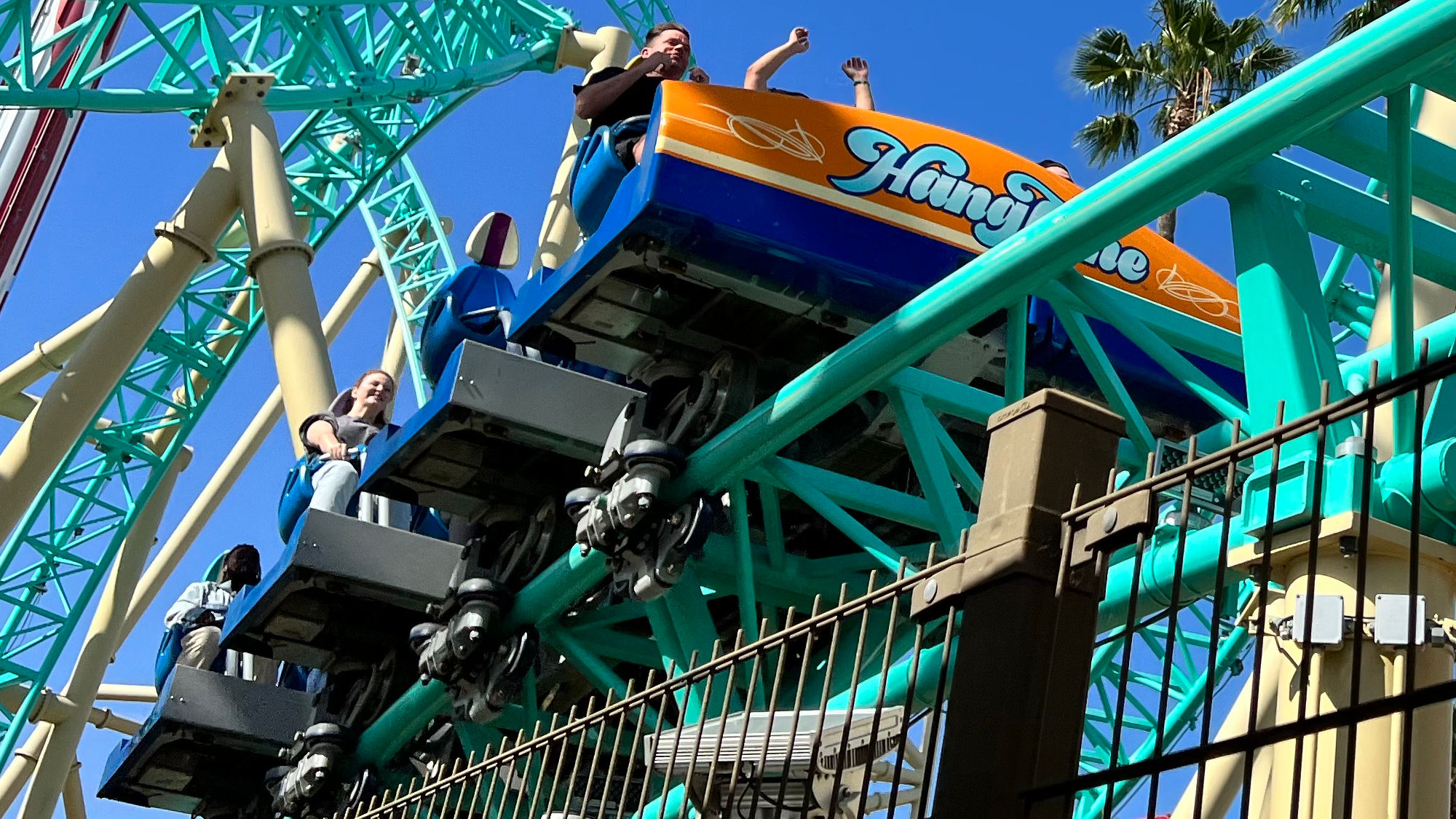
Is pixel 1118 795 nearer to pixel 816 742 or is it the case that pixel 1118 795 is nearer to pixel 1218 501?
pixel 1218 501

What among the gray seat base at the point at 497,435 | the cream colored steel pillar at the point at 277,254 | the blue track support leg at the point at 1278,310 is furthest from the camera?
the cream colored steel pillar at the point at 277,254

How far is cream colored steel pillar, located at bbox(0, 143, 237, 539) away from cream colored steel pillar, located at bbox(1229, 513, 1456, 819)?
13566 mm

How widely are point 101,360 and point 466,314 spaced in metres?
7.36

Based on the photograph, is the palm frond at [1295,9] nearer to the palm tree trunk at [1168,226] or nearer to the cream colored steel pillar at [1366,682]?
the palm tree trunk at [1168,226]

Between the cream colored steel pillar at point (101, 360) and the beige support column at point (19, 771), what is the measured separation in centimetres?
542

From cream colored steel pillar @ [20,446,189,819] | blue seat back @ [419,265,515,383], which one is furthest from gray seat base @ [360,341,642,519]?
cream colored steel pillar @ [20,446,189,819]

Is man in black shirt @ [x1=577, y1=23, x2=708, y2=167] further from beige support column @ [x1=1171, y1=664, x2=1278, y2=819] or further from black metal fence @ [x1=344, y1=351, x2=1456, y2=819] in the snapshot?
beige support column @ [x1=1171, y1=664, x2=1278, y2=819]

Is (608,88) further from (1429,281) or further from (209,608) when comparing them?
(209,608)

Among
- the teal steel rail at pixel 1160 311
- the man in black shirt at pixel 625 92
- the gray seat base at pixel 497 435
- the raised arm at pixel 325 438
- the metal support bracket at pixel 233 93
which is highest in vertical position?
the metal support bracket at pixel 233 93

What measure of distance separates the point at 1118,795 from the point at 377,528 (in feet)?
16.7

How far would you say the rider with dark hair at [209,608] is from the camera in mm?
14820

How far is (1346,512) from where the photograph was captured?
5.80 m

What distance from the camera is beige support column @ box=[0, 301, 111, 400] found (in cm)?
2372

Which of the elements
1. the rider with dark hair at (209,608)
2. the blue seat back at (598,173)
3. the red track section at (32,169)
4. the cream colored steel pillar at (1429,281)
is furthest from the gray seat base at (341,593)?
the red track section at (32,169)
